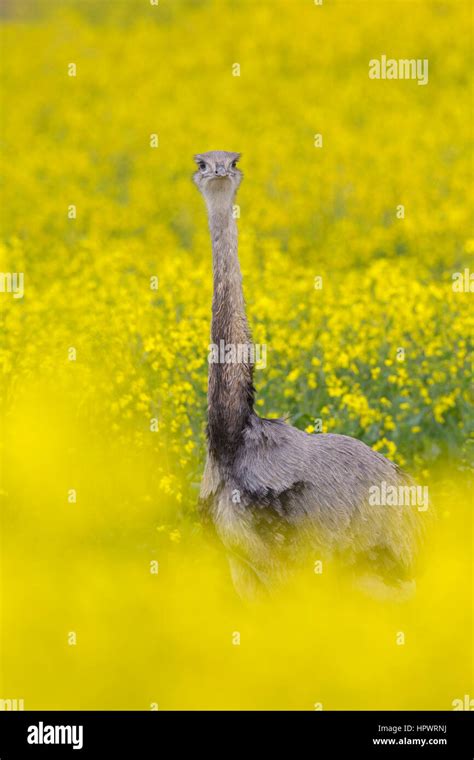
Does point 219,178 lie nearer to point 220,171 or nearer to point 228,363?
point 220,171

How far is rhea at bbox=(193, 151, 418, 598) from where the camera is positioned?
7473 millimetres

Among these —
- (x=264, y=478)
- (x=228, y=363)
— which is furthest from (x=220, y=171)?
(x=264, y=478)

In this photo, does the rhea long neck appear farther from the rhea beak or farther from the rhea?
the rhea beak

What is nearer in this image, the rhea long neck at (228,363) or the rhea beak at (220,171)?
the rhea beak at (220,171)

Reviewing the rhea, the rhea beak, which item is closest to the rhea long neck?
the rhea

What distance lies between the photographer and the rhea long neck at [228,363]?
7.64 m

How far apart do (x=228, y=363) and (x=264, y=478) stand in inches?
27.6

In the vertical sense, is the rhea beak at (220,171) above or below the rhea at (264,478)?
above

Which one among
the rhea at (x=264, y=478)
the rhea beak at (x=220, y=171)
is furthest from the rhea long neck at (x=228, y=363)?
the rhea beak at (x=220, y=171)

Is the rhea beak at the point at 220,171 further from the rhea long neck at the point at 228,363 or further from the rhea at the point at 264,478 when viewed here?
the rhea long neck at the point at 228,363

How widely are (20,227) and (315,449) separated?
30.9ft

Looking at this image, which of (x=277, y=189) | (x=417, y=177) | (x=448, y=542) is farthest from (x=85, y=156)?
(x=448, y=542)

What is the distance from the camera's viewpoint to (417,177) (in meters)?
17.3

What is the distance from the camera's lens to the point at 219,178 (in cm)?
750
